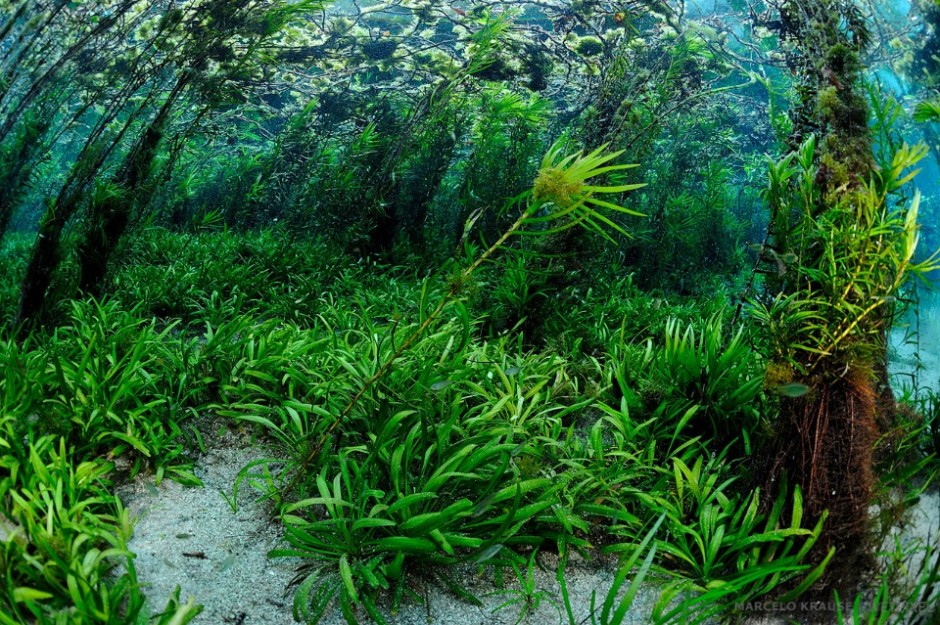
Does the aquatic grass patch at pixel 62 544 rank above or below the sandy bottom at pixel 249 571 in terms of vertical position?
above

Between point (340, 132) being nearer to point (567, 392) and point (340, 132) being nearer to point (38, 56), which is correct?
point (38, 56)

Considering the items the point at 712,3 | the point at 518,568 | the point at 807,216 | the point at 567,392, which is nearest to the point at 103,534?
the point at 518,568

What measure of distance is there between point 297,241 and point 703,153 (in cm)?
415

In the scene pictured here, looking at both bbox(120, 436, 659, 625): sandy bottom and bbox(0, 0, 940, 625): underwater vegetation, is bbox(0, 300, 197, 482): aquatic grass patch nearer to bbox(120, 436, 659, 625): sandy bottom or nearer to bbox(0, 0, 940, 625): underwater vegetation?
bbox(0, 0, 940, 625): underwater vegetation

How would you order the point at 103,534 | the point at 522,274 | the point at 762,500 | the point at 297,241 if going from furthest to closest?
1. the point at 297,241
2. the point at 522,274
3. the point at 762,500
4. the point at 103,534

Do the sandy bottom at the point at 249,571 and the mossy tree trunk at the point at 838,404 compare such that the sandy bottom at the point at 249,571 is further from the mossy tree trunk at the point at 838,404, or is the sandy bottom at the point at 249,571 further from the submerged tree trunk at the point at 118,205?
the submerged tree trunk at the point at 118,205

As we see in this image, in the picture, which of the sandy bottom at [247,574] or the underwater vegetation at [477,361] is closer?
the sandy bottom at [247,574]

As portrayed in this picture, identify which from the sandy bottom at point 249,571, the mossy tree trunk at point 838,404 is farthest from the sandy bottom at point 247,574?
the mossy tree trunk at point 838,404

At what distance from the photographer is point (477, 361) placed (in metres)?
2.93

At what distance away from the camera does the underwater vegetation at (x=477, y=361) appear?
6.29 feet

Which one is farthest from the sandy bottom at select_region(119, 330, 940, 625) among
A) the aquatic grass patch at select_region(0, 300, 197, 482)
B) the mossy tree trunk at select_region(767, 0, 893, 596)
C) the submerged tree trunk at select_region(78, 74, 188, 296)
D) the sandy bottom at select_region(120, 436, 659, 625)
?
the submerged tree trunk at select_region(78, 74, 188, 296)

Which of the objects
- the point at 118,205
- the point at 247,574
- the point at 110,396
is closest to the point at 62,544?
the point at 247,574

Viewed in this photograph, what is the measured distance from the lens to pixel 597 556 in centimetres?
218

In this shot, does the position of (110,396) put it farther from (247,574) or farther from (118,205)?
(118,205)
